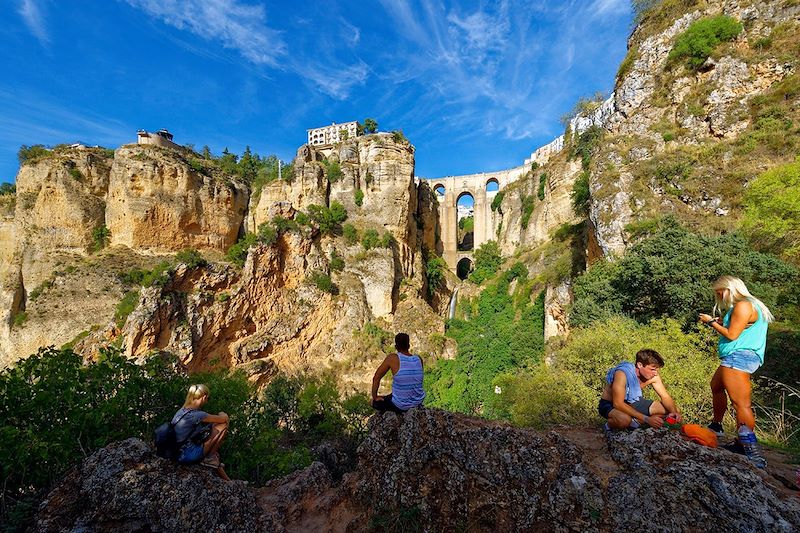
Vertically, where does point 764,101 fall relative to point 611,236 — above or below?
above

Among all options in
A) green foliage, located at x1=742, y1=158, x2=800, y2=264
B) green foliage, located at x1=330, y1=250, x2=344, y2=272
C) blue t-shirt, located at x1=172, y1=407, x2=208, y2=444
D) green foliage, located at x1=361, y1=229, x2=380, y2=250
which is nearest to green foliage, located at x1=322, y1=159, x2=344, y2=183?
green foliage, located at x1=361, y1=229, x2=380, y2=250

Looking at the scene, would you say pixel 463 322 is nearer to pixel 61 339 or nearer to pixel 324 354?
pixel 324 354

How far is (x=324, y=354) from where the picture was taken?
22.0 m

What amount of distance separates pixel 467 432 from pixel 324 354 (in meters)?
19.6

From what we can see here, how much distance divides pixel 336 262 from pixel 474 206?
2165cm

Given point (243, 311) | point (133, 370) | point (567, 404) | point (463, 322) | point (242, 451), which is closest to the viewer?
point (133, 370)

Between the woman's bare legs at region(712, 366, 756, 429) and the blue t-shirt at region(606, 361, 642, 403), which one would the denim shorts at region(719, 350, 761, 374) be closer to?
the woman's bare legs at region(712, 366, 756, 429)

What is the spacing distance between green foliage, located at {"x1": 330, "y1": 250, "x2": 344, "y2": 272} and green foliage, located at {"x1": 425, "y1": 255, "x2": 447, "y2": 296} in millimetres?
8598

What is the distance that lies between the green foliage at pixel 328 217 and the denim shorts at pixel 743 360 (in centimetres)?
2375

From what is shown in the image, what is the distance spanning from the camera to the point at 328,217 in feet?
81.7

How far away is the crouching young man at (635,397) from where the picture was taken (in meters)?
3.53

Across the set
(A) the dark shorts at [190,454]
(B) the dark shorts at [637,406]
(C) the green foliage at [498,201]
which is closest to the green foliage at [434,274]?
(C) the green foliage at [498,201]

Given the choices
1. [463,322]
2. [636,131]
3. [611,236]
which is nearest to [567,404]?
[611,236]

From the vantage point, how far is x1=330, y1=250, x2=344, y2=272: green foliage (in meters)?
24.1
